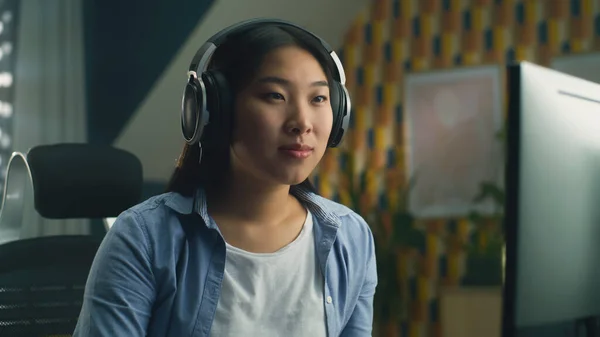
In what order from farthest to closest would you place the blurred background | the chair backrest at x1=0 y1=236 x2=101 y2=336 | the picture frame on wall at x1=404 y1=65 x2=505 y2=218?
the picture frame on wall at x1=404 y1=65 x2=505 y2=218, the blurred background, the chair backrest at x1=0 y1=236 x2=101 y2=336

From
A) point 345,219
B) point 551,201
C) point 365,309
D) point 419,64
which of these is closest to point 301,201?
point 345,219

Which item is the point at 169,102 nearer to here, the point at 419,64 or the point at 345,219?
the point at 419,64

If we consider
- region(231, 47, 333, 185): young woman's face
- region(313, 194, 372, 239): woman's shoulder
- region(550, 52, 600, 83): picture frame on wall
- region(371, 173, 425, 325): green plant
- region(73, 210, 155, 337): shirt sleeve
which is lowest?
region(371, 173, 425, 325): green plant

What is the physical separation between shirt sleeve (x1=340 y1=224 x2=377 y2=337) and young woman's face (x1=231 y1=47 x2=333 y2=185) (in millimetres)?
248

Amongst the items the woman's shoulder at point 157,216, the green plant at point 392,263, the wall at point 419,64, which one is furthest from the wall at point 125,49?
the woman's shoulder at point 157,216

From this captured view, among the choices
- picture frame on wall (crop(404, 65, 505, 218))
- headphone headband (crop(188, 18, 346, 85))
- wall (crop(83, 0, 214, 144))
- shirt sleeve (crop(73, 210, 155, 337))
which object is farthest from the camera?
picture frame on wall (crop(404, 65, 505, 218))

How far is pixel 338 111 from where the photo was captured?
1197mm

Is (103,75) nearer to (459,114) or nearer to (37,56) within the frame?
(37,56)

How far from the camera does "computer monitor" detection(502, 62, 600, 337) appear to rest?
798 millimetres

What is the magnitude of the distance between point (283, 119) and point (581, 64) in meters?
3.87

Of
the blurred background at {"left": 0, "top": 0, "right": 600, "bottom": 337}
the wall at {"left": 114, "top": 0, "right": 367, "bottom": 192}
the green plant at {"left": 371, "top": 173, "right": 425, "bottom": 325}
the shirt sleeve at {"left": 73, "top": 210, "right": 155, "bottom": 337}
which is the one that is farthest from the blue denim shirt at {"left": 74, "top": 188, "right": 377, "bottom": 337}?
the green plant at {"left": 371, "top": 173, "right": 425, "bottom": 325}

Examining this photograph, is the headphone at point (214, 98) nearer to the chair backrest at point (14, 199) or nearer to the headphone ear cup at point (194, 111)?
the headphone ear cup at point (194, 111)

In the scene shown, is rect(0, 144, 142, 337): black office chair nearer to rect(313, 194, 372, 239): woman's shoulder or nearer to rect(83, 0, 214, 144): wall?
rect(313, 194, 372, 239): woman's shoulder

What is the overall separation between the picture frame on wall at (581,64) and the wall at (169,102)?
1445 millimetres
